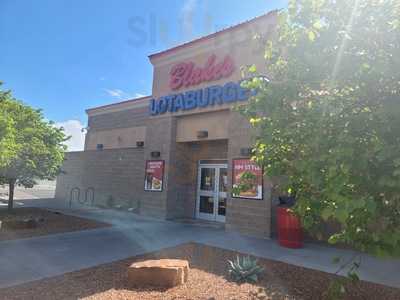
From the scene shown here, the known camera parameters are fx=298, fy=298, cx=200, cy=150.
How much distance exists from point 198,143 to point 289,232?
5696 millimetres

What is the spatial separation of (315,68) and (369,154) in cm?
101

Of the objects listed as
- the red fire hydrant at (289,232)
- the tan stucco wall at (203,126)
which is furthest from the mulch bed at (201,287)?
the tan stucco wall at (203,126)

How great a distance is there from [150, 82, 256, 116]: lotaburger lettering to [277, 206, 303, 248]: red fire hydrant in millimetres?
3943

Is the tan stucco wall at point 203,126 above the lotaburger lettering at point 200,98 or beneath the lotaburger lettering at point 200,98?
beneath

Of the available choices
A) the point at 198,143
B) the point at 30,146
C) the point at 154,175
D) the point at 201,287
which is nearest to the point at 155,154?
the point at 154,175

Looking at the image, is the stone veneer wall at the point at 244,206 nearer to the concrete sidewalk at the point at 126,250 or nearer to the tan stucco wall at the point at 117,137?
the concrete sidewalk at the point at 126,250

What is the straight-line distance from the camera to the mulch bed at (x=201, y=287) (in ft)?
14.8

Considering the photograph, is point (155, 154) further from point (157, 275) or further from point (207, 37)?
point (157, 275)

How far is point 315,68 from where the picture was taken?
2.87 metres

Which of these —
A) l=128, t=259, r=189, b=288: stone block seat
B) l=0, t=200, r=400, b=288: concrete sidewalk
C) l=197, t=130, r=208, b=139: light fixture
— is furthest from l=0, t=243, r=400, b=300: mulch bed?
l=197, t=130, r=208, b=139: light fixture

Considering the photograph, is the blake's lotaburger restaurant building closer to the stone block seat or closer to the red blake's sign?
the red blake's sign

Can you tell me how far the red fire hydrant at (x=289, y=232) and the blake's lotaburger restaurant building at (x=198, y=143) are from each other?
1065mm

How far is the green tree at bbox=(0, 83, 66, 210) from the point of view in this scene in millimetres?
10211

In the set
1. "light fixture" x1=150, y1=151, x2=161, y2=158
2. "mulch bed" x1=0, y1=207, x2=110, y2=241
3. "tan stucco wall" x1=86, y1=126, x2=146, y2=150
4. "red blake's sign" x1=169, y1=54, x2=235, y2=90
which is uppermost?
"red blake's sign" x1=169, y1=54, x2=235, y2=90
